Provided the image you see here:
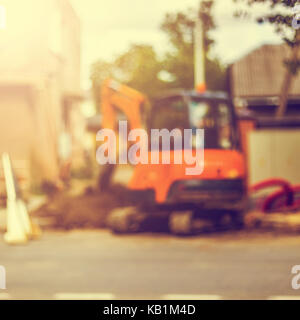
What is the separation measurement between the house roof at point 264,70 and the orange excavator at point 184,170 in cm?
41

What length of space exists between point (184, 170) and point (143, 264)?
1.46m

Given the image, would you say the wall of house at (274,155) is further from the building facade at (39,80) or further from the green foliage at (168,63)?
the building facade at (39,80)

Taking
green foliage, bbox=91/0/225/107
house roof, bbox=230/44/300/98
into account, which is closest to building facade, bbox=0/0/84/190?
green foliage, bbox=91/0/225/107

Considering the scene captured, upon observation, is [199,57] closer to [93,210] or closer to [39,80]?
[39,80]

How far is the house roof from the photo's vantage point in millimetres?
3709

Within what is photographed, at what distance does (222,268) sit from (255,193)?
0.87 meters

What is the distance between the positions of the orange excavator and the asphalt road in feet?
0.98

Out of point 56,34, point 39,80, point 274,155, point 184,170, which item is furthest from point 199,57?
point 274,155

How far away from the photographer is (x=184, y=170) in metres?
6.07

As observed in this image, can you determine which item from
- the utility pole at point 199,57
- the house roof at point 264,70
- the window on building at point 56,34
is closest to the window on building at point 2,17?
the window on building at point 56,34

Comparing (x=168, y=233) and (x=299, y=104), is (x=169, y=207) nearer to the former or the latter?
(x=168, y=233)

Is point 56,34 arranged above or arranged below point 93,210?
above

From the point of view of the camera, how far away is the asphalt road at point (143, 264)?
530cm
